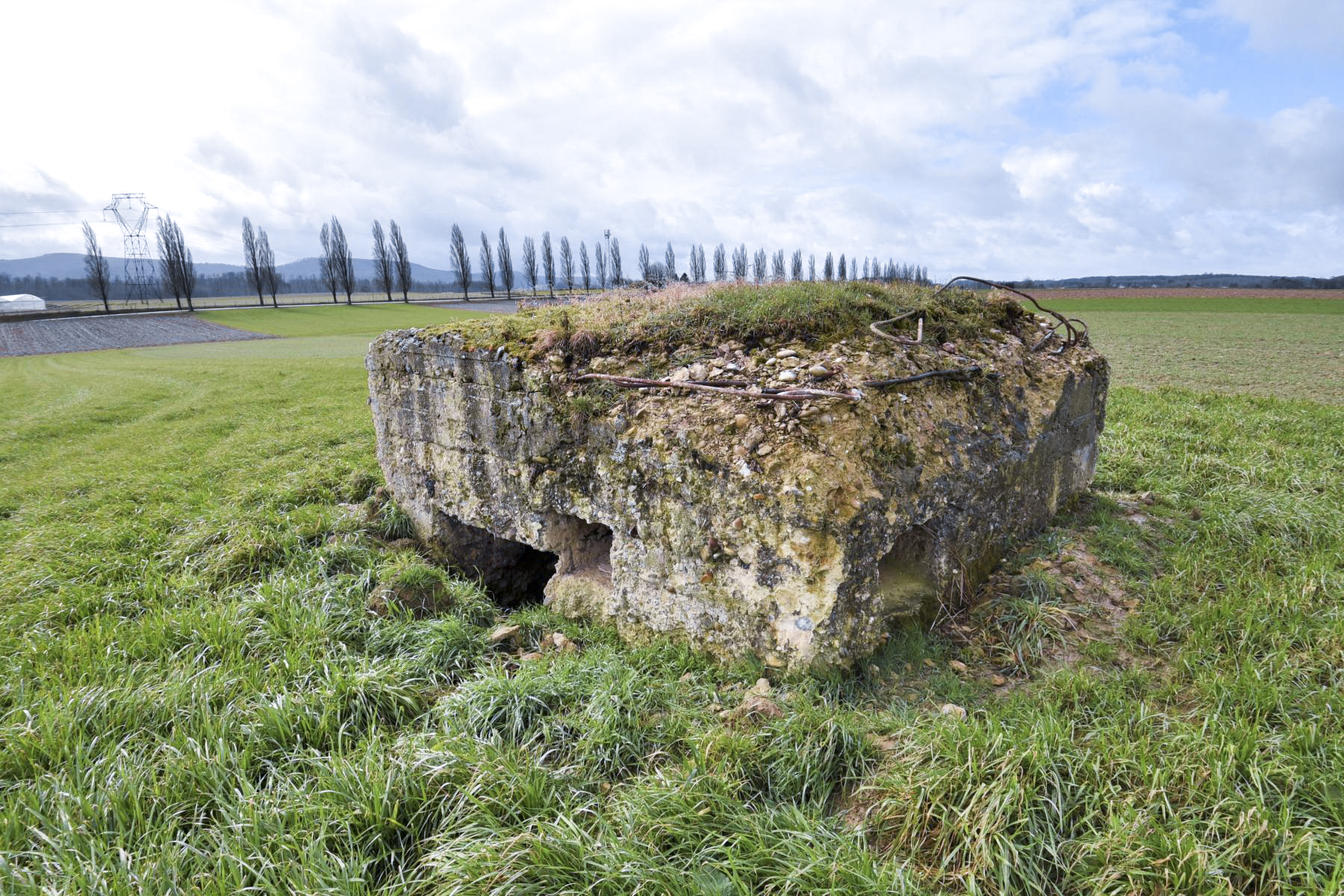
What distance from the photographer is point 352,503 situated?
8852mm

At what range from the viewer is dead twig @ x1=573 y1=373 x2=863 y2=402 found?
4980 millimetres

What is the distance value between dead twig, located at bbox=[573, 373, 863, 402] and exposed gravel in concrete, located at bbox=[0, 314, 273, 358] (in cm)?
4307

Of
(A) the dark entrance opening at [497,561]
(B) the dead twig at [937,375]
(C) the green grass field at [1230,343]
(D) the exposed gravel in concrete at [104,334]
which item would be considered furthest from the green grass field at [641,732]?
(D) the exposed gravel in concrete at [104,334]

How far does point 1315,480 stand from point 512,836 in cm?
985

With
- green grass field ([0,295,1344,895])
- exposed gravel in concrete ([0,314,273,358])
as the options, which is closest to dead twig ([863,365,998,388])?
green grass field ([0,295,1344,895])

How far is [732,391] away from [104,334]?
2178 inches

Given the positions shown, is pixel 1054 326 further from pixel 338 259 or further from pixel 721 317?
pixel 338 259

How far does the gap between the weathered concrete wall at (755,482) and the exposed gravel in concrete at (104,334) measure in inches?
1630

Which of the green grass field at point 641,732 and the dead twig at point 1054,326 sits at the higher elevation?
the dead twig at point 1054,326

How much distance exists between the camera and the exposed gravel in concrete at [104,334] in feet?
124

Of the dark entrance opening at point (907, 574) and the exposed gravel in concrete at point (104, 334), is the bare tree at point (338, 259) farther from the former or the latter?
the dark entrance opening at point (907, 574)

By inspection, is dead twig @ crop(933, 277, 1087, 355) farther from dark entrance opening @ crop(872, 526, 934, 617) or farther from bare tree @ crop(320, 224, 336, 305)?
bare tree @ crop(320, 224, 336, 305)

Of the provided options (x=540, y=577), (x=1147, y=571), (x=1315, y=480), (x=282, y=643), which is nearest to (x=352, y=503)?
(x=540, y=577)

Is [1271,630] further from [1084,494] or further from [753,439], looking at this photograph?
[753,439]
